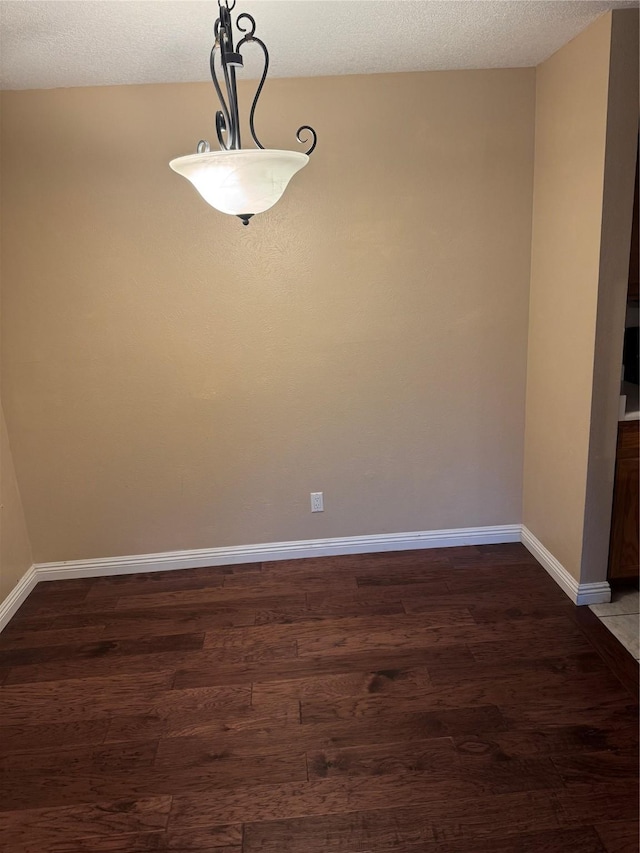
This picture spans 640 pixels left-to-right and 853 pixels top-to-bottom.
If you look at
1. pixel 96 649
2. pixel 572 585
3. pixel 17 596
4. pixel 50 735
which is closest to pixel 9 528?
pixel 17 596

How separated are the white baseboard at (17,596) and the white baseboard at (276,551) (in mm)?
54

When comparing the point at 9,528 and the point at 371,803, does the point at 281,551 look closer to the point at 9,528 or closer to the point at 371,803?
the point at 9,528

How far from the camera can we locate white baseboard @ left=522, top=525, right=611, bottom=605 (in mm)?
2748

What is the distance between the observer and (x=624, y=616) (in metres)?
2.66

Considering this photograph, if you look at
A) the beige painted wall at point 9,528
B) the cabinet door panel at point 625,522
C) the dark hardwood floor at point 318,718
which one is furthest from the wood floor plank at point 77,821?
the cabinet door panel at point 625,522

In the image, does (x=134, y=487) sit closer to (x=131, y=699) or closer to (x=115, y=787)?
(x=131, y=699)

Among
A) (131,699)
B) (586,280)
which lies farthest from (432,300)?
(131,699)

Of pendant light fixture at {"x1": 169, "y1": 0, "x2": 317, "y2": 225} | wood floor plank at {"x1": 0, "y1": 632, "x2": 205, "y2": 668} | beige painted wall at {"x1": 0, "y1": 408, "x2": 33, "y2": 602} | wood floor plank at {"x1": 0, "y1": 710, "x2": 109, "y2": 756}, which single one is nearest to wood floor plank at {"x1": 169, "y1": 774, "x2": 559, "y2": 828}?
wood floor plank at {"x1": 0, "y1": 710, "x2": 109, "y2": 756}

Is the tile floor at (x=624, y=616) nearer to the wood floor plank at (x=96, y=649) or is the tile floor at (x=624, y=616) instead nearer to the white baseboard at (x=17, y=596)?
the wood floor plank at (x=96, y=649)

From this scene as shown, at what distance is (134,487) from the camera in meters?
3.15

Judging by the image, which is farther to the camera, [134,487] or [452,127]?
[134,487]

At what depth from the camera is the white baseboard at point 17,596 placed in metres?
2.87

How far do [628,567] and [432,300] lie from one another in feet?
5.13

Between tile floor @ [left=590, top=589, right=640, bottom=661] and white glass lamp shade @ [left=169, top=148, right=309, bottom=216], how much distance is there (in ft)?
7.35
